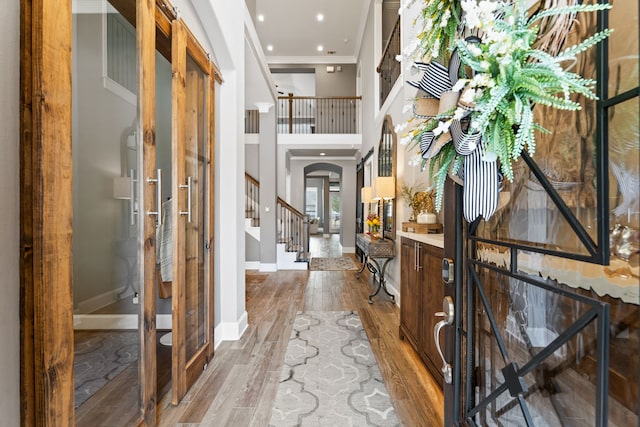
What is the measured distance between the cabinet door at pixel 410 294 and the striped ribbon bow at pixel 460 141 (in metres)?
1.80

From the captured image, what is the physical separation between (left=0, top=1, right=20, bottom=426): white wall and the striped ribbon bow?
1.18 metres

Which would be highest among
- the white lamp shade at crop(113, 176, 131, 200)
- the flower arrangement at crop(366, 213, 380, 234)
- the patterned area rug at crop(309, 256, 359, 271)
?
the white lamp shade at crop(113, 176, 131, 200)

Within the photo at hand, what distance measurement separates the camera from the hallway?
1.81 meters

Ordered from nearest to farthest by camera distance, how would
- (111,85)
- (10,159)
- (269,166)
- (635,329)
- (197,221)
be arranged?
(635,329) < (10,159) < (111,85) < (197,221) < (269,166)

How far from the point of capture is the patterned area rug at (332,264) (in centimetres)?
646

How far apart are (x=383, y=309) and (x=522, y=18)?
3552mm

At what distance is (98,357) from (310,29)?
26.3ft

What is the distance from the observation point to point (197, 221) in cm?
231

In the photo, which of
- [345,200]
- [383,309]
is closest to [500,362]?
[383,309]

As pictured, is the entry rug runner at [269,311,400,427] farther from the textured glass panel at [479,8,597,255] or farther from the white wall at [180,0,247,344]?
the textured glass panel at [479,8,597,255]

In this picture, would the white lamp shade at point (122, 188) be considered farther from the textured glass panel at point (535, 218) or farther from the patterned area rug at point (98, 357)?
→ the textured glass panel at point (535, 218)

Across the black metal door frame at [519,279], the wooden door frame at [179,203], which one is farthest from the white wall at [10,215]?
the black metal door frame at [519,279]

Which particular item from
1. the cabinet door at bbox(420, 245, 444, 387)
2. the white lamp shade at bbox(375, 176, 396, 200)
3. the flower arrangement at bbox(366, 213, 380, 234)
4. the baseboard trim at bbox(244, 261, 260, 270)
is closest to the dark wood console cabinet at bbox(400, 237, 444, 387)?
the cabinet door at bbox(420, 245, 444, 387)

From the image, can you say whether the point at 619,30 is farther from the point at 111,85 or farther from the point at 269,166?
the point at 269,166
